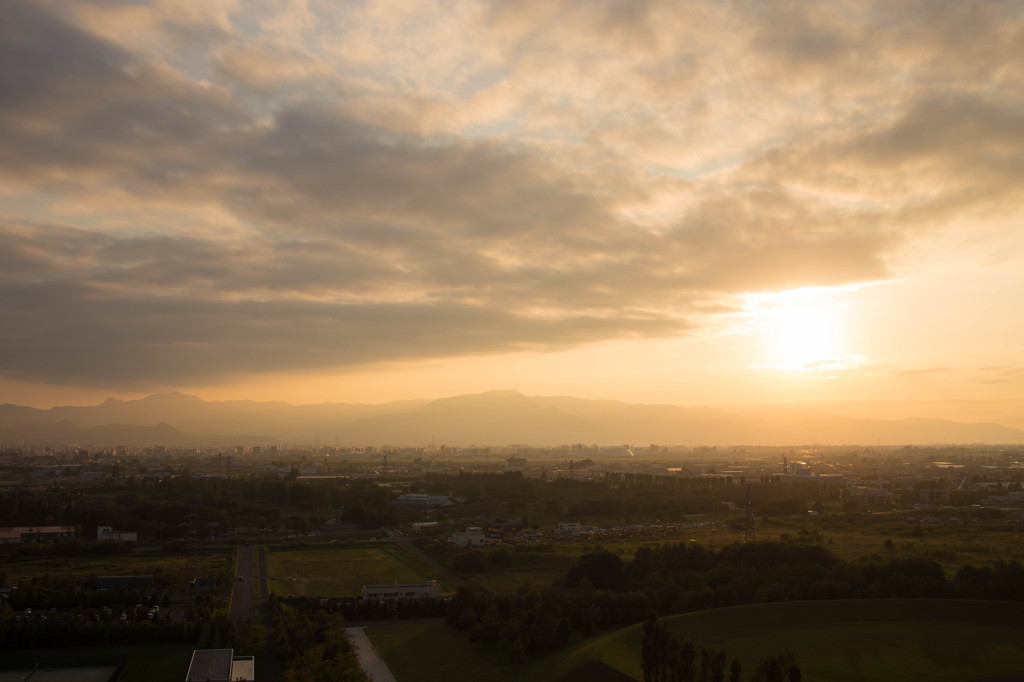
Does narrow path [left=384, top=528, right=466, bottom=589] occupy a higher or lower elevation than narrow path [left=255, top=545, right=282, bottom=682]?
higher

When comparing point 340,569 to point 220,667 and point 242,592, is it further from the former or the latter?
point 220,667

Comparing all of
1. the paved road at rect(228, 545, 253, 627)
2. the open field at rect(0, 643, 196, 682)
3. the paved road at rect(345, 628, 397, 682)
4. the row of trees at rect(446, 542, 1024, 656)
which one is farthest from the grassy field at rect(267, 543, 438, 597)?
the open field at rect(0, 643, 196, 682)

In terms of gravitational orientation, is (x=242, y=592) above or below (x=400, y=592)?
below

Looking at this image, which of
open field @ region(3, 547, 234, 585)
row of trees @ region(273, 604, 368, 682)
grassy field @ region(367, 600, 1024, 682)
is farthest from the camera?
open field @ region(3, 547, 234, 585)

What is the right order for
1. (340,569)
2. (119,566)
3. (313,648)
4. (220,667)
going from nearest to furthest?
1. (220,667)
2. (313,648)
3. (119,566)
4. (340,569)

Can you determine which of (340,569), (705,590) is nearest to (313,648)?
(705,590)

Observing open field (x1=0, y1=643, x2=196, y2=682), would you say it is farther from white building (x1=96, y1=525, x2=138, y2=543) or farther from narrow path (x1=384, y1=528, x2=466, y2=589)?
white building (x1=96, y1=525, x2=138, y2=543)
